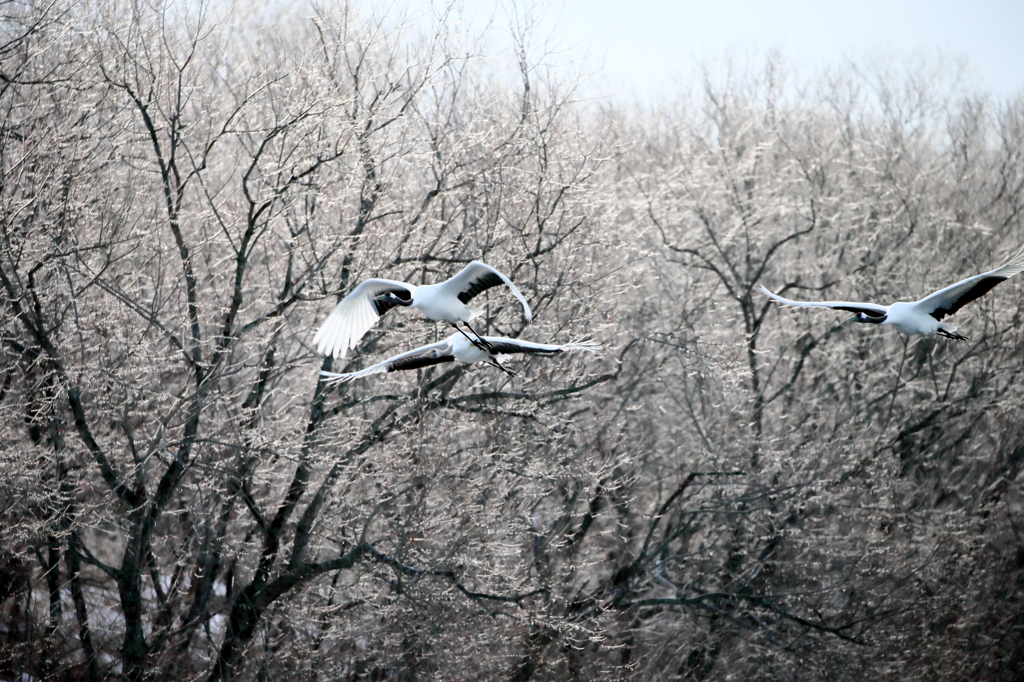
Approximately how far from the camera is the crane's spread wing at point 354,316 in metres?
8.22

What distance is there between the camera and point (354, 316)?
836 centimetres

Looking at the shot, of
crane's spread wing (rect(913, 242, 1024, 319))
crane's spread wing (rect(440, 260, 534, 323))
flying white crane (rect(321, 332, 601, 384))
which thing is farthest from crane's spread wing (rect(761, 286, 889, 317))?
crane's spread wing (rect(440, 260, 534, 323))

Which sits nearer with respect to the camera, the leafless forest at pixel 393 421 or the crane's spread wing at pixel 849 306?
the crane's spread wing at pixel 849 306

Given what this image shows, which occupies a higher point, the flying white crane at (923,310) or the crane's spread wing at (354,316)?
the crane's spread wing at (354,316)

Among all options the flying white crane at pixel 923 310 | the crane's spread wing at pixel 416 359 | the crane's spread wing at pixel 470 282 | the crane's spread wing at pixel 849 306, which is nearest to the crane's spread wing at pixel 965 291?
the flying white crane at pixel 923 310

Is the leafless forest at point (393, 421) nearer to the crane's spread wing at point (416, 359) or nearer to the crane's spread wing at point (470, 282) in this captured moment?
the crane's spread wing at point (416, 359)

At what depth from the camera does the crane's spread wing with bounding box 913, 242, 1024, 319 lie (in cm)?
713

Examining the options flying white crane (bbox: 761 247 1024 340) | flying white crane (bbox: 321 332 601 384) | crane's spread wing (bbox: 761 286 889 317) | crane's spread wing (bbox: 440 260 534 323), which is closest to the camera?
crane's spread wing (bbox: 440 260 534 323)

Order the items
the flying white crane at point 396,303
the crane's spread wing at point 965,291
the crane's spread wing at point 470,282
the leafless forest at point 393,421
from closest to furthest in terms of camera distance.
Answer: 1. the crane's spread wing at point 965,291
2. the crane's spread wing at point 470,282
3. the flying white crane at point 396,303
4. the leafless forest at point 393,421

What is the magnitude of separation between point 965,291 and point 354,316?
5234 mm

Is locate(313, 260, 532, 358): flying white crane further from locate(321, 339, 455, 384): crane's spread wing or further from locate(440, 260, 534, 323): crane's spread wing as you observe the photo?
locate(321, 339, 455, 384): crane's spread wing

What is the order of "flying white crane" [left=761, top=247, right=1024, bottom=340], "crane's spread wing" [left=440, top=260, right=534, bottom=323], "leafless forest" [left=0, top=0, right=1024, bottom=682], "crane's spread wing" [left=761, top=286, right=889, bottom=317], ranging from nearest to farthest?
"crane's spread wing" [left=440, top=260, right=534, bottom=323], "crane's spread wing" [left=761, top=286, right=889, bottom=317], "flying white crane" [left=761, top=247, right=1024, bottom=340], "leafless forest" [left=0, top=0, right=1024, bottom=682]

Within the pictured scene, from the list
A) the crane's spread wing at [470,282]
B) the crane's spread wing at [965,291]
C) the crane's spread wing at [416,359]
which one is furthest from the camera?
the crane's spread wing at [416,359]

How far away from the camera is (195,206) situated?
37.5 ft
